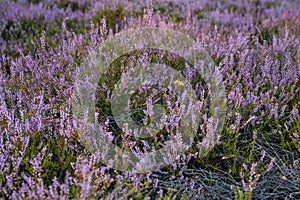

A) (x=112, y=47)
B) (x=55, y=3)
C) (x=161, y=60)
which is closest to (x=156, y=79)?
(x=161, y=60)

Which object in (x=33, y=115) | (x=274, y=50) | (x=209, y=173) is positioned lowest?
(x=209, y=173)

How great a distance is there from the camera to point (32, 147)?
2.43 m

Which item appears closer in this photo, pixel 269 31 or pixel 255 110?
pixel 255 110

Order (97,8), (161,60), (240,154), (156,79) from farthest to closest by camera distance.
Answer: (97,8) < (161,60) < (156,79) < (240,154)

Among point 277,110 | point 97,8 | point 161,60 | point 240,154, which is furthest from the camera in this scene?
point 97,8

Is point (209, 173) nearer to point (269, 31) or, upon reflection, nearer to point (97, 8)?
point (269, 31)

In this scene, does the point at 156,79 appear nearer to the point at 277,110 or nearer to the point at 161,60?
the point at 161,60

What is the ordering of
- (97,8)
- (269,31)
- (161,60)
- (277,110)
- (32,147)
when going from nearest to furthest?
(32,147), (277,110), (161,60), (269,31), (97,8)

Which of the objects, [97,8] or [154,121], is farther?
[97,8]

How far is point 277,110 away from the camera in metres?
2.93

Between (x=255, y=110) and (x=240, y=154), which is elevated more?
(x=255, y=110)

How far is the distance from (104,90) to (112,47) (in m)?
0.72

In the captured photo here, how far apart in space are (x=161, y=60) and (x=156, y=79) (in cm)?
32

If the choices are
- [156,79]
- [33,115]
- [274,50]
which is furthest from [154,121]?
[274,50]
